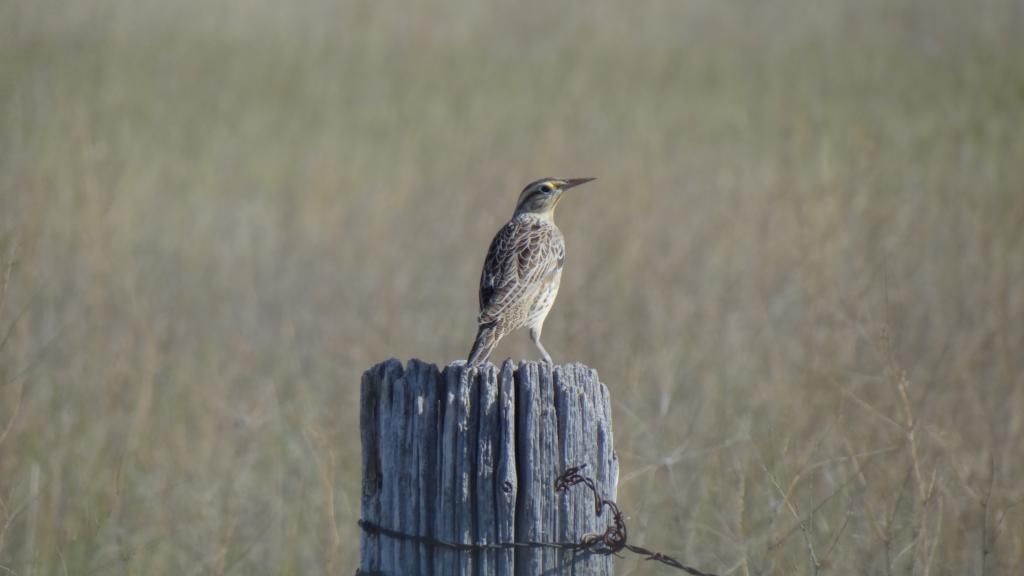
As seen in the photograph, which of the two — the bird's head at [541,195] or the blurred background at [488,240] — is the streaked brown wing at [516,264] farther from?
the blurred background at [488,240]

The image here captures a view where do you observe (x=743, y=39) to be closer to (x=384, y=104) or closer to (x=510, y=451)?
(x=384, y=104)

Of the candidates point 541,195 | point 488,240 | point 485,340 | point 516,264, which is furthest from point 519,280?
point 488,240

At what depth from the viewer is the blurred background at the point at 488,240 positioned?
5.84 m

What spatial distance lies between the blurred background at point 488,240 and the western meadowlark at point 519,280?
78 centimetres

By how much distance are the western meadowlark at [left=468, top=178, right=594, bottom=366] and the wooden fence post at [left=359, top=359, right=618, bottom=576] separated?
1.31 meters

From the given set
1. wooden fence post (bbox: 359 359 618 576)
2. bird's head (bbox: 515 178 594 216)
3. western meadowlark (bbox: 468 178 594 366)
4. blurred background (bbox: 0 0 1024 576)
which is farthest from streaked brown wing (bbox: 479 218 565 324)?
wooden fence post (bbox: 359 359 618 576)

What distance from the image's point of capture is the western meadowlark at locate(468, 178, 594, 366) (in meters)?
4.87

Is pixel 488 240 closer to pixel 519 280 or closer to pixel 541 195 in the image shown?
pixel 541 195

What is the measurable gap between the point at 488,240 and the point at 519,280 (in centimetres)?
593

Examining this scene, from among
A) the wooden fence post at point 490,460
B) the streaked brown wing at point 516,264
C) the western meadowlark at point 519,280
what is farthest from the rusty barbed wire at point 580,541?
the streaked brown wing at point 516,264

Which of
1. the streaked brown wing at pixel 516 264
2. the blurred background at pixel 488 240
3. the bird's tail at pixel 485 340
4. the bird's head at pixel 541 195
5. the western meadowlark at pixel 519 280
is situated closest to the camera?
the bird's tail at pixel 485 340

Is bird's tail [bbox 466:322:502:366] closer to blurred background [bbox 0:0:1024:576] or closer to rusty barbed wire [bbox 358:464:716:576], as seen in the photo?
blurred background [bbox 0:0:1024:576]

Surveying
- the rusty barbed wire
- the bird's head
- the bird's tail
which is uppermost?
the bird's head

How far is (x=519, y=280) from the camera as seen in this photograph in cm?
517
